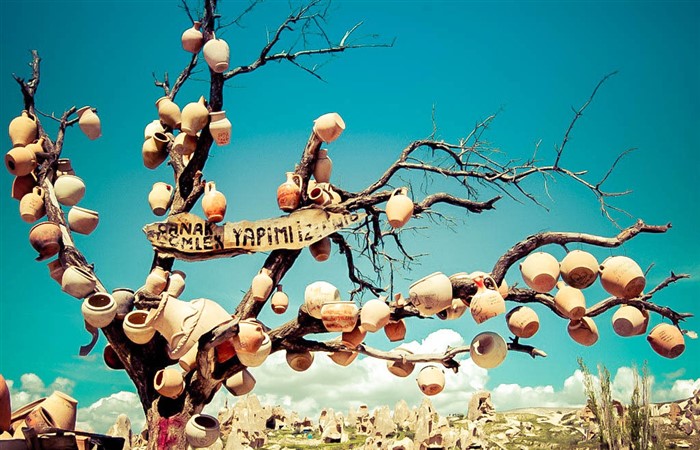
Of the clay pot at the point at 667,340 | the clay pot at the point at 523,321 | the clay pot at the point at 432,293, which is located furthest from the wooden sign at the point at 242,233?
the clay pot at the point at 667,340

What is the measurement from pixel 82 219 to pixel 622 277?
11.8 ft

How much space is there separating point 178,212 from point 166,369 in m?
1.29

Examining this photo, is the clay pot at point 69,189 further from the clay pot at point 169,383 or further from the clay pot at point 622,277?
the clay pot at point 622,277

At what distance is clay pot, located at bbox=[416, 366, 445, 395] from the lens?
399cm

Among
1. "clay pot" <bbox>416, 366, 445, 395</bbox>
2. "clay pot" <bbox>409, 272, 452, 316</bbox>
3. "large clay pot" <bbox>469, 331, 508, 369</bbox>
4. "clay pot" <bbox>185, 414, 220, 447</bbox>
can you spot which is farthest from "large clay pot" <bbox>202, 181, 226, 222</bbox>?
"large clay pot" <bbox>469, 331, 508, 369</bbox>

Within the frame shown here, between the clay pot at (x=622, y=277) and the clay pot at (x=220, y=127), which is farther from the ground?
the clay pot at (x=220, y=127)

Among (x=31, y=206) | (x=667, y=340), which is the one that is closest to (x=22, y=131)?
(x=31, y=206)

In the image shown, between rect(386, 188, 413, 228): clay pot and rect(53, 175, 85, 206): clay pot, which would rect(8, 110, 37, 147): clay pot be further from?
rect(386, 188, 413, 228): clay pot

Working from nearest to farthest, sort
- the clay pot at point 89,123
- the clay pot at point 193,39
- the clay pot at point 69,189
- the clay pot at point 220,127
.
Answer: the clay pot at point 69,189 → the clay pot at point 220,127 → the clay pot at point 89,123 → the clay pot at point 193,39

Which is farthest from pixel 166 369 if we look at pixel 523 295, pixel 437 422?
pixel 437 422

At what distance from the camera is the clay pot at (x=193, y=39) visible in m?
5.07

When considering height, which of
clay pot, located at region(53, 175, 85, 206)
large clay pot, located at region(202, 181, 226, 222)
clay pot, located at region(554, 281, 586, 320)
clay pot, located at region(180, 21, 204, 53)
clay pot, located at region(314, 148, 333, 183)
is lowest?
clay pot, located at region(554, 281, 586, 320)

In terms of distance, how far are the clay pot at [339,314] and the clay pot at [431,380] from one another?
0.60 metres

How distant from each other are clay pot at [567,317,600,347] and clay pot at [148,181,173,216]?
3.03 m
